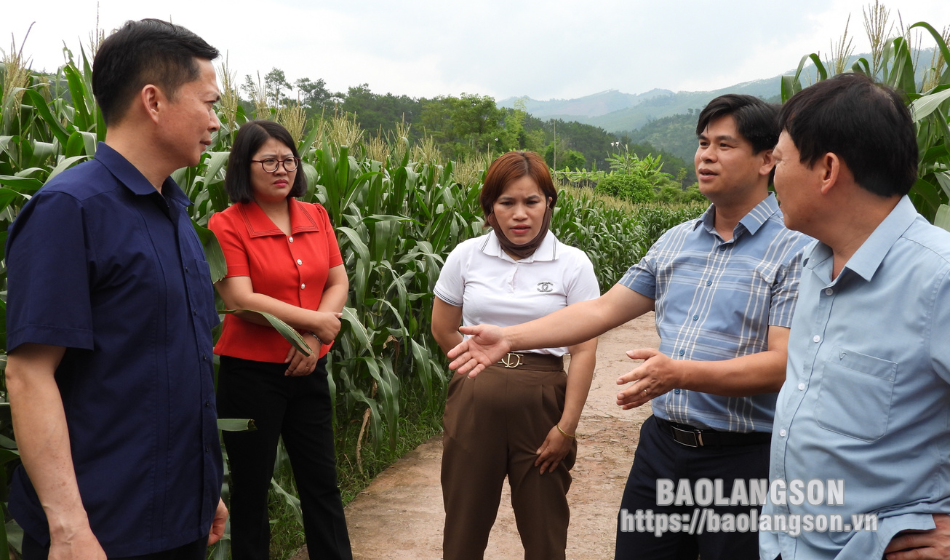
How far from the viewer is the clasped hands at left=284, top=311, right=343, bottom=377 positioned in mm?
2605

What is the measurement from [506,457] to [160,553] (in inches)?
46.7

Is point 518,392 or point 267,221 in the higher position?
point 267,221

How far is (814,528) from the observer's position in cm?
135

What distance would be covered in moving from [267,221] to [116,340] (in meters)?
1.30

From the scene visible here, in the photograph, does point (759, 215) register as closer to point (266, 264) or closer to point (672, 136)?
point (266, 264)

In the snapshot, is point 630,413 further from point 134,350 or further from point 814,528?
point 134,350

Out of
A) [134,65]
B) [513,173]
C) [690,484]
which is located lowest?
[690,484]

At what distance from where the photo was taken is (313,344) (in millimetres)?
2686

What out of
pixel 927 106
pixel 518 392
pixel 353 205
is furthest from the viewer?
pixel 353 205

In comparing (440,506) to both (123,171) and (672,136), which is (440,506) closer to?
(123,171)

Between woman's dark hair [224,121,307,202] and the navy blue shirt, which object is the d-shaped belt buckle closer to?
the navy blue shirt

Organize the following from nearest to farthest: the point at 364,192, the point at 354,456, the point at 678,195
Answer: the point at 364,192 < the point at 354,456 < the point at 678,195

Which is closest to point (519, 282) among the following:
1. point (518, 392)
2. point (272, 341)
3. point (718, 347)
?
point (518, 392)

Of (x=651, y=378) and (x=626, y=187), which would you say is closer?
(x=651, y=378)
